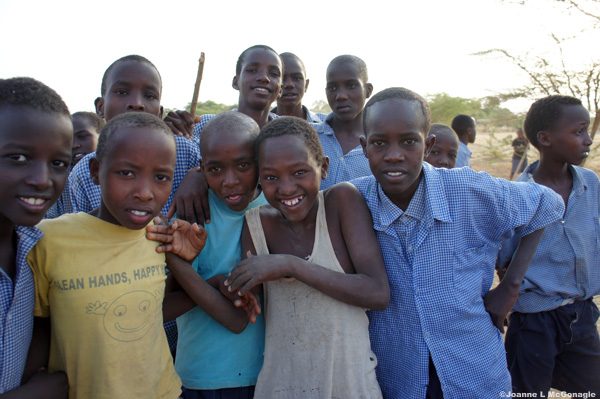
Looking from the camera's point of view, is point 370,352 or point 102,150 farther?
point 370,352

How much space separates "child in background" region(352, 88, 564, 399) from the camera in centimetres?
204

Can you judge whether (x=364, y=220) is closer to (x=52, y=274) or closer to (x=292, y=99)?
(x=52, y=274)

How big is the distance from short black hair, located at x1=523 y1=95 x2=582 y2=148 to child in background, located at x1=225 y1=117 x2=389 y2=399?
172cm

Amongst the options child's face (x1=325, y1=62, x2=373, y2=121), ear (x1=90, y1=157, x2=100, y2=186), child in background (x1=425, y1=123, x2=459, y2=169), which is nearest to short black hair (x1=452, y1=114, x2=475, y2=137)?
child in background (x1=425, y1=123, x2=459, y2=169)

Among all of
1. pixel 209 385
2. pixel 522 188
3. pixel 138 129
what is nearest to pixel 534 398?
pixel 522 188

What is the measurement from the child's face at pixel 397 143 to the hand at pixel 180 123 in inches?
42.2

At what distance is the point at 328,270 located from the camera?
188 centimetres

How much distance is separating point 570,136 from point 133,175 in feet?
8.51

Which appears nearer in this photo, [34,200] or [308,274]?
[34,200]

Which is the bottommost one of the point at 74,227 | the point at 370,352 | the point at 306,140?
the point at 370,352

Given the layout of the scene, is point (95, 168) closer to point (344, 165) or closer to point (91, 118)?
point (91, 118)

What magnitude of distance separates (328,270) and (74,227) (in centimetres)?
92

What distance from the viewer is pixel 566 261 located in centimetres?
276

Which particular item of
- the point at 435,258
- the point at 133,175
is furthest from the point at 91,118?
the point at 435,258
